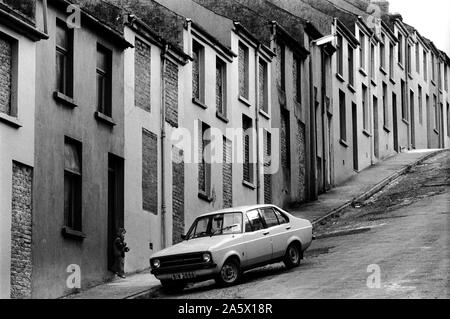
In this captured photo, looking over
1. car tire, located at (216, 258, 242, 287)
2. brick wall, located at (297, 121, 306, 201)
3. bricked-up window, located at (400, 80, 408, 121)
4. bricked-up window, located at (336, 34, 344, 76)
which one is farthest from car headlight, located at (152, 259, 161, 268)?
bricked-up window, located at (400, 80, 408, 121)

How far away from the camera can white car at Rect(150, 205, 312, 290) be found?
23.9 meters

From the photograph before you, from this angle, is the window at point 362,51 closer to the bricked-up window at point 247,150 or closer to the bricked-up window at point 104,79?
the bricked-up window at point 247,150

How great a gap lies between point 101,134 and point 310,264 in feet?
19.4

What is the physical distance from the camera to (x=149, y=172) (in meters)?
29.8

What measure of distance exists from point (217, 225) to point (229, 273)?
1542mm

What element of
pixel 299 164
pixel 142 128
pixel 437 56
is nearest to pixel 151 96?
pixel 142 128

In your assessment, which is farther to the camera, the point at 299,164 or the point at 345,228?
the point at 299,164

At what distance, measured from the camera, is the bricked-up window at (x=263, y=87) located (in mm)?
39781

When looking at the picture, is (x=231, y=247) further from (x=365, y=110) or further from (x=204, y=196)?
(x=365, y=110)

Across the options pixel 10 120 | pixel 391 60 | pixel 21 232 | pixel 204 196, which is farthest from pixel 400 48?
pixel 21 232

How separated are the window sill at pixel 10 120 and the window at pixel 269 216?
5856 mm

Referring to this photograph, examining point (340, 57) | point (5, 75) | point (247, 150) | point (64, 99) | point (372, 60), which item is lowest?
point (64, 99)

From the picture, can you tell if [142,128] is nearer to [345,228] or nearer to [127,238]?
[127,238]

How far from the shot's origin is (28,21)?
24516 millimetres
